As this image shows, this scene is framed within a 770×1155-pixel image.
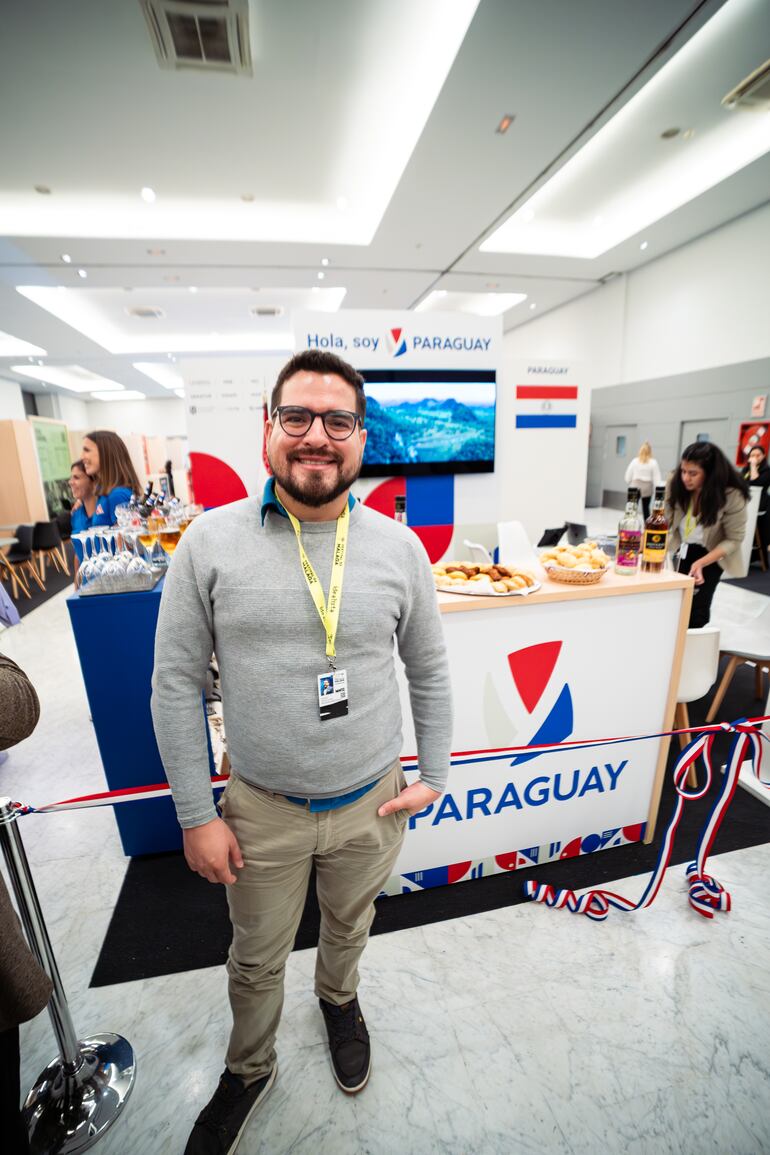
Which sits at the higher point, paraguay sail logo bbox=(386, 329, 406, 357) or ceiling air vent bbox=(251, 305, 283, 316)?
ceiling air vent bbox=(251, 305, 283, 316)

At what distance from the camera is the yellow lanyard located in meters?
1.03

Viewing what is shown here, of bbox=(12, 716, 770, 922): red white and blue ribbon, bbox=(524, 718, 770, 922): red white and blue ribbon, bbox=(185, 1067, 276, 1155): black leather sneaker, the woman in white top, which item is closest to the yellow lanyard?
bbox=(12, 716, 770, 922): red white and blue ribbon

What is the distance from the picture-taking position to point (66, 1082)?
1301 millimetres

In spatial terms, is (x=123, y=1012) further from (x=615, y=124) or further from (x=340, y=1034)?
(x=615, y=124)

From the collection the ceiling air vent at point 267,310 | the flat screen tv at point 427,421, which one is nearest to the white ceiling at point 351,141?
the ceiling air vent at point 267,310

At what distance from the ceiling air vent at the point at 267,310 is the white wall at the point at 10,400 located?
8996mm

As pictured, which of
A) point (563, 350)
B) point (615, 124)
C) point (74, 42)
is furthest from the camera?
point (563, 350)

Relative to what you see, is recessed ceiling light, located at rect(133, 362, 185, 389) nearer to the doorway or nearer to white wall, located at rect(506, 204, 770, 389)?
white wall, located at rect(506, 204, 770, 389)

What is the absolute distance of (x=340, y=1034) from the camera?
1380 mm

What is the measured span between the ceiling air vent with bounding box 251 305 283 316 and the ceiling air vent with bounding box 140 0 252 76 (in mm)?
6136

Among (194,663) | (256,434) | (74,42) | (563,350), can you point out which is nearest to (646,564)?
(194,663)

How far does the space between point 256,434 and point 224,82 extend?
9.74 ft

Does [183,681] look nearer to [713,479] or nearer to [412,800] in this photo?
[412,800]

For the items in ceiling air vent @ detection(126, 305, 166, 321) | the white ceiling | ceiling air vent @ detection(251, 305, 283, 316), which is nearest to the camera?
the white ceiling
